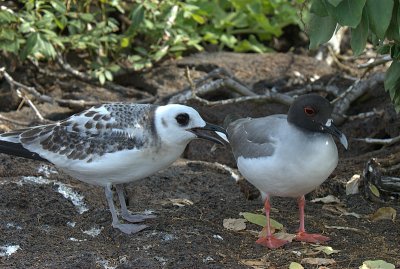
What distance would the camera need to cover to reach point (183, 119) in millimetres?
5387

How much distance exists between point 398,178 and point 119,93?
361 cm

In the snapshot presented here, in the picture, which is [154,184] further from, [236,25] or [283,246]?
[236,25]

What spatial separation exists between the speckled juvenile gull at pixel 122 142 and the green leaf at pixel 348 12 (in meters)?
1.41

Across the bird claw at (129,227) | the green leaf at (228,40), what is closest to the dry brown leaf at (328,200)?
the bird claw at (129,227)

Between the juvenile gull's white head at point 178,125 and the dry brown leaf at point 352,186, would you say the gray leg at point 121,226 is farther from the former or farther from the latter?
the dry brown leaf at point 352,186

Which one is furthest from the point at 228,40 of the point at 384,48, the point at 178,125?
the point at 178,125

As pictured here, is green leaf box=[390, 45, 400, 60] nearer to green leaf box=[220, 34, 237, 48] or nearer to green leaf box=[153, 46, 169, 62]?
green leaf box=[153, 46, 169, 62]

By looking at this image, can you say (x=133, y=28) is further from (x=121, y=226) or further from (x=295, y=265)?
(x=295, y=265)

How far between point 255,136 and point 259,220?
62 centimetres

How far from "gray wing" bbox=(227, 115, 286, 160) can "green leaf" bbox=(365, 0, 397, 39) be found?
117 cm

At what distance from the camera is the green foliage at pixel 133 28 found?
793 cm

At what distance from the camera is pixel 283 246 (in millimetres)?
5262

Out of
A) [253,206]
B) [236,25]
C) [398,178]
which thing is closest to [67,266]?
[253,206]

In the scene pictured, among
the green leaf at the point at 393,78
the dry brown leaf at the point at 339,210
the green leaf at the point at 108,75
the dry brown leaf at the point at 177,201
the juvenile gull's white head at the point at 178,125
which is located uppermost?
the green leaf at the point at 393,78
